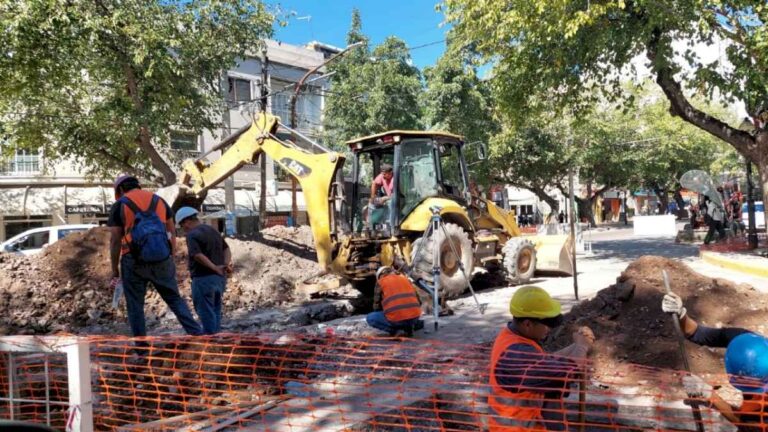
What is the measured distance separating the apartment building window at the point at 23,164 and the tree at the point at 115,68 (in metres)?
7.29

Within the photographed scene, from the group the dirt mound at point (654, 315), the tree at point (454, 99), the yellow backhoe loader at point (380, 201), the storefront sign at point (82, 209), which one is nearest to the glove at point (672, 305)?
the dirt mound at point (654, 315)

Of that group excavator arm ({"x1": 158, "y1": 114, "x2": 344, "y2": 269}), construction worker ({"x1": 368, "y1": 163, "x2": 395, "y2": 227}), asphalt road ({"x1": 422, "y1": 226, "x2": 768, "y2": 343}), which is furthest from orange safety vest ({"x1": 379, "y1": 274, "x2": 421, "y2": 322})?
construction worker ({"x1": 368, "y1": 163, "x2": 395, "y2": 227})

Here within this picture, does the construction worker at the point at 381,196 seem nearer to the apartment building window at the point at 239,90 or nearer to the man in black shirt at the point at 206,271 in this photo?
the man in black shirt at the point at 206,271

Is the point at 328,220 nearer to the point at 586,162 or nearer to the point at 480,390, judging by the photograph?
the point at 480,390

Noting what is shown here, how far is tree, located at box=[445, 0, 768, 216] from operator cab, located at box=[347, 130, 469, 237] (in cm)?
286

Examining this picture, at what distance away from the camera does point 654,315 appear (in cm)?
566

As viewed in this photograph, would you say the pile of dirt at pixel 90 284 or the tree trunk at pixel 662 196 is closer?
the pile of dirt at pixel 90 284

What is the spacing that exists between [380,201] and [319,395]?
203 inches

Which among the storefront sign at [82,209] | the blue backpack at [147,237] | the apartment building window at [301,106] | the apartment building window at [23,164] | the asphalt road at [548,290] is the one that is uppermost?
the apartment building window at [301,106]

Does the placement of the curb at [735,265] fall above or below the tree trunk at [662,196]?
below

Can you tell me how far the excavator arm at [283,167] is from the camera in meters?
8.90

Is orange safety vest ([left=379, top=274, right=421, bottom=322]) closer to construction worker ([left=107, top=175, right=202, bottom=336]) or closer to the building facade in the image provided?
construction worker ([left=107, top=175, right=202, bottom=336])

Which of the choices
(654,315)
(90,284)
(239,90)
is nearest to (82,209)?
(239,90)

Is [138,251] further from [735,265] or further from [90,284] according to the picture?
[735,265]
